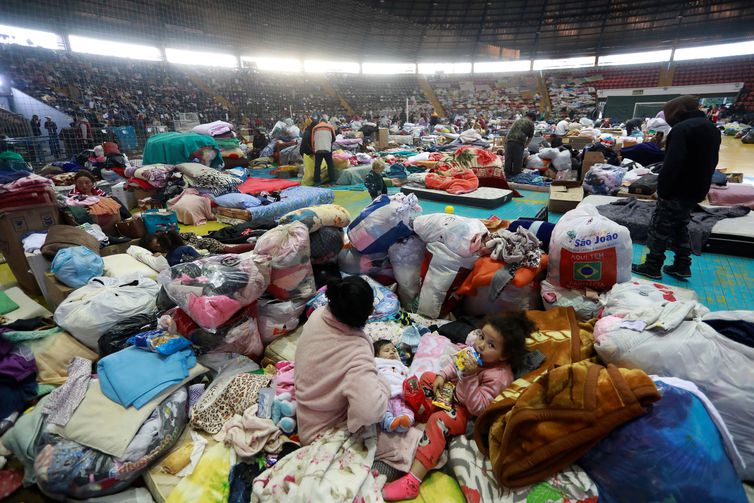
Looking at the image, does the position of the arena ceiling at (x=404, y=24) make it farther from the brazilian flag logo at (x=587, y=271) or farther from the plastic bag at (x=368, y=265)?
the brazilian flag logo at (x=587, y=271)

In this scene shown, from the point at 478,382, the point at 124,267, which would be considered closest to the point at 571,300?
the point at 478,382

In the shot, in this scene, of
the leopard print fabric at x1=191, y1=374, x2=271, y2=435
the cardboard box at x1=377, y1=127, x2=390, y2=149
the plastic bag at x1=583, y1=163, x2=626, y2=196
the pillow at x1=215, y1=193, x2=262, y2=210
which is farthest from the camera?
the cardboard box at x1=377, y1=127, x2=390, y2=149

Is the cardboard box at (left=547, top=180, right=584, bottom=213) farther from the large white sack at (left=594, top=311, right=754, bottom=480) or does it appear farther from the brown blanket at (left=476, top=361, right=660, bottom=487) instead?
the brown blanket at (left=476, top=361, right=660, bottom=487)

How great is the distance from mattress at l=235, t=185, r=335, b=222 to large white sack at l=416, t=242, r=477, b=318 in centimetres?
284

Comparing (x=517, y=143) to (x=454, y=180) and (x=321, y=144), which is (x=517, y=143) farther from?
(x=321, y=144)

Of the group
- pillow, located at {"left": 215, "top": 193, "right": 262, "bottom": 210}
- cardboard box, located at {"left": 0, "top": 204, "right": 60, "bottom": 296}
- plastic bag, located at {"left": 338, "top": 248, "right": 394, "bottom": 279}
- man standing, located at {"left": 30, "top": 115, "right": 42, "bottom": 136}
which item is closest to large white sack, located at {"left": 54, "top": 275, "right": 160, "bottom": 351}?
cardboard box, located at {"left": 0, "top": 204, "right": 60, "bottom": 296}

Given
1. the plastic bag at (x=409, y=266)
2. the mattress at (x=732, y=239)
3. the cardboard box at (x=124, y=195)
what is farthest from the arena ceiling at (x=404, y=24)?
the mattress at (x=732, y=239)

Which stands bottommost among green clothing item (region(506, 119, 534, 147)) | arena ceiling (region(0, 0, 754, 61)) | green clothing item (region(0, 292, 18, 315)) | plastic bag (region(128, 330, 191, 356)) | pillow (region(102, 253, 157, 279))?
green clothing item (region(0, 292, 18, 315))

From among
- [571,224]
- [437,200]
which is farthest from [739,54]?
[571,224]

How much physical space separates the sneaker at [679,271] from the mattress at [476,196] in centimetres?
231

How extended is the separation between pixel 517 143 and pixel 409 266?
195 inches

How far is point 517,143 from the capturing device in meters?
6.80

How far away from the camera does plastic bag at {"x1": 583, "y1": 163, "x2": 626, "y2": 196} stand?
5266 millimetres

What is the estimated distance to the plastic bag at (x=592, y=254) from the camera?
7.45 feet
